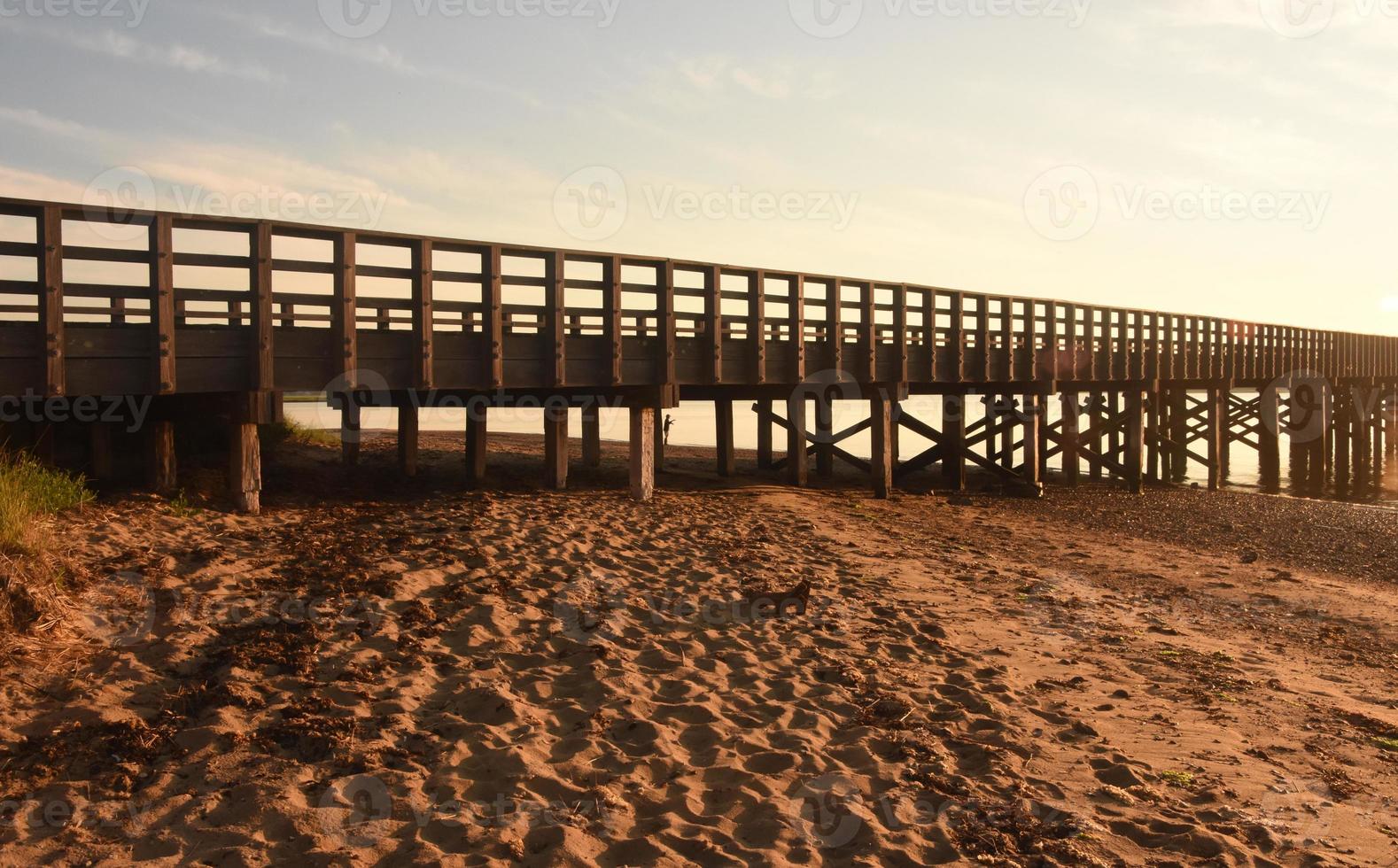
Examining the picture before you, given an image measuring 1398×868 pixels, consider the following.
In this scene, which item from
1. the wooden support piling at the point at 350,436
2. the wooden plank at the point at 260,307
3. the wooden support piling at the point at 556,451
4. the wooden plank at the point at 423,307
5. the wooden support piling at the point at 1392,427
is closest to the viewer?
the wooden plank at the point at 260,307

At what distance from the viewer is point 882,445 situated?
1712 cm

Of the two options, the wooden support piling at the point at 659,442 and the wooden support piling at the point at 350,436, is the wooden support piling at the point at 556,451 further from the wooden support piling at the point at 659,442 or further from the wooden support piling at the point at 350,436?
the wooden support piling at the point at 350,436

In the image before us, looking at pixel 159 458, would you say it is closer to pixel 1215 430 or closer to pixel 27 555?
pixel 27 555

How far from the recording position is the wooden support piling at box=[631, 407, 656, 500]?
511 inches

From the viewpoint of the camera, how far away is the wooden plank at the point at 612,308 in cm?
1234

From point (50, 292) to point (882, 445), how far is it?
12.9m

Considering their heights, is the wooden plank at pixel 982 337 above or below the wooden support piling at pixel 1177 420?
above

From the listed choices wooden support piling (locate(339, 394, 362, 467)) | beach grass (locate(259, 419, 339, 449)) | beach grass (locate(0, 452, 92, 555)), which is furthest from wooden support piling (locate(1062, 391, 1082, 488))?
beach grass (locate(0, 452, 92, 555))

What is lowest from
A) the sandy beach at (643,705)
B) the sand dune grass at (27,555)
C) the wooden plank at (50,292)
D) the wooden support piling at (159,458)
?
the sandy beach at (643,705)

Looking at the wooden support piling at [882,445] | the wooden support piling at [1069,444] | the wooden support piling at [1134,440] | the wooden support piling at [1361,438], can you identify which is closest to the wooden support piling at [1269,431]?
the wooden support piling at [1361,438]

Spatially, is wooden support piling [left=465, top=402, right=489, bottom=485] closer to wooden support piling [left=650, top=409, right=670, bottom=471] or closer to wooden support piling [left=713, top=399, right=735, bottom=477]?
wooden support piling [left=650, top=409, right=670, bottom=471]

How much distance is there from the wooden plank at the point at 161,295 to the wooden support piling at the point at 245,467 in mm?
896

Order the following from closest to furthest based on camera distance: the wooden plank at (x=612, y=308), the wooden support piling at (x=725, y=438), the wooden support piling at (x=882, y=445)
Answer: the wooden plank at (x=612, y=308) → the wooden support piling at (x=882, y=445) → the wooden support piling at (x=725, y=438)

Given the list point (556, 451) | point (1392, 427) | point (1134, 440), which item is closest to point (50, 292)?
point (556, 451)
